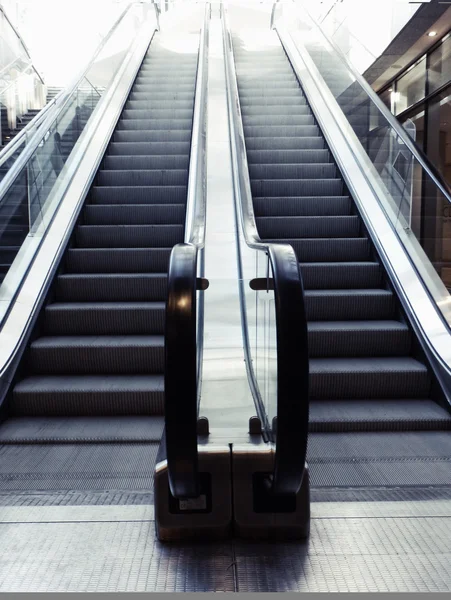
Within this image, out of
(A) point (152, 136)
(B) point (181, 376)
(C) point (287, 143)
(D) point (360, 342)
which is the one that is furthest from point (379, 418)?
(A) point (152, 136)

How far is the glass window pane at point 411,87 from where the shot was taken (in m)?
8.89

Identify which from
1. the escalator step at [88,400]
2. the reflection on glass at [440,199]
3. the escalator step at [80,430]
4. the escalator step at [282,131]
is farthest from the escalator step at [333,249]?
the escalator step at [282,131]

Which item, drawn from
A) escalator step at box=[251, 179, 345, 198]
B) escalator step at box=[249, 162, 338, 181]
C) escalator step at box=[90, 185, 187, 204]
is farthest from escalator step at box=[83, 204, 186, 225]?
escalator step at box=[249, 162, 338, 181]

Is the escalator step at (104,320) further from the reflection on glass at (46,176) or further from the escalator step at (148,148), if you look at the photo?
the escalator step at (148,148)

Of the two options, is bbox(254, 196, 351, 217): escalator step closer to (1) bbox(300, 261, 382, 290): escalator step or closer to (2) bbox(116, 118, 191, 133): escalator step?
(1) bbox(300, 261, 382, 290): escalator step

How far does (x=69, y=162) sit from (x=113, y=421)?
347 cm

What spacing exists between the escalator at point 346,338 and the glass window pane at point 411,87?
9.04 ft

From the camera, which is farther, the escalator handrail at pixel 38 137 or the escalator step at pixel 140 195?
the escalator step at pixel 140 195

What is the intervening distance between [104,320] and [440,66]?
257 inches

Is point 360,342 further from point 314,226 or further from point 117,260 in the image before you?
point 117,260

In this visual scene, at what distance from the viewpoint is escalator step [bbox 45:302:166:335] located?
171 inches

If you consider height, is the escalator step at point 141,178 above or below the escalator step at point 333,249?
above

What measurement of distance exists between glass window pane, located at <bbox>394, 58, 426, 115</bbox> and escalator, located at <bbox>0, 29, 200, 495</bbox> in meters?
4.33

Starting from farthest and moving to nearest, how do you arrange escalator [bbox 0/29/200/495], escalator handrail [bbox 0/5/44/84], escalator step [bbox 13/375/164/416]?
escalator handrail [bbox 0/5/44/84], escalator step [bbox 13/375/164/416], escalator [bbox 0/29/200/495]
